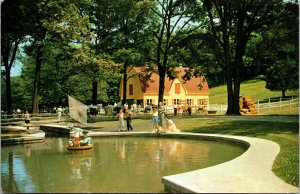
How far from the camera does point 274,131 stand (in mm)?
22906

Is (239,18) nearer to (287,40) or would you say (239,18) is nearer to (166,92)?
(287,40)

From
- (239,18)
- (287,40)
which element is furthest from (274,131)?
(239,18)

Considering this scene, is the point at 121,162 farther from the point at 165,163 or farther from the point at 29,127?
the point at 29,127

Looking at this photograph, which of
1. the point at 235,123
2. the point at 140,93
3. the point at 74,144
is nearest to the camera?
the point at 74,144

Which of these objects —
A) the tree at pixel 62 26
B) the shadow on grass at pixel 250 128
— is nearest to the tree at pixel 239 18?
the shadow on grass at pixel 250 128

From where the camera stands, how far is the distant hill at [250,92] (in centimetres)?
7800

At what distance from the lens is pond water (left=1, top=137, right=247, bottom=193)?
11.4m

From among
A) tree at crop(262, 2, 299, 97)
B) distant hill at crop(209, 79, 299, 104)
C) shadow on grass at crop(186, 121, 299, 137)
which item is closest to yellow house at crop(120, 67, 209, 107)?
distant hill at crop(209, 79, 299, 104)

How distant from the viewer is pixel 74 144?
62.5 feet

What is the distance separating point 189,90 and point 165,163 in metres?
53.6

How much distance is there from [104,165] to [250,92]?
240 feet

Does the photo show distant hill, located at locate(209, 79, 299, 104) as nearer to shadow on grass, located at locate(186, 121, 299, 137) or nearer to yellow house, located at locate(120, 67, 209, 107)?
yellow house, located at locate(120, 67, 209, 107)

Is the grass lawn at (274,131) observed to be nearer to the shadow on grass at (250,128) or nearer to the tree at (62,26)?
the shadow on grass at (250,128)

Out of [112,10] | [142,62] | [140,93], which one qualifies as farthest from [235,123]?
[140,93]
